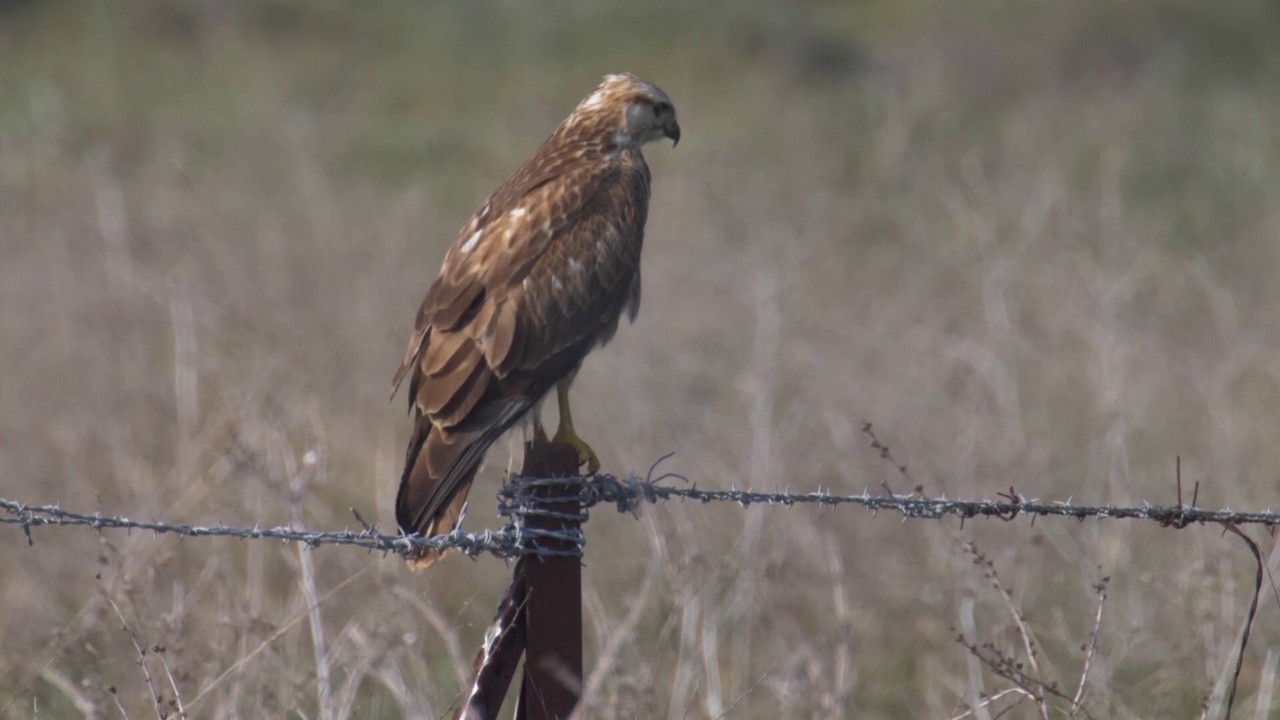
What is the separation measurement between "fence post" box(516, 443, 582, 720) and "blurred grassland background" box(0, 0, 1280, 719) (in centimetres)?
14

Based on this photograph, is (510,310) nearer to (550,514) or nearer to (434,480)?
(434,480)

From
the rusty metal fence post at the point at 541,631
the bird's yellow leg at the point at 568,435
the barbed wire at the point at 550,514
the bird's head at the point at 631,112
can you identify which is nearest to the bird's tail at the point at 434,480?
the barbed wire at the point at 550,514

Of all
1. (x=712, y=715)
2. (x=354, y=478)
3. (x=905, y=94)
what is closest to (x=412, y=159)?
(x=905, y=94)

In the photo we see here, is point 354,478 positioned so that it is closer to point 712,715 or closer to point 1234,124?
point 712,715

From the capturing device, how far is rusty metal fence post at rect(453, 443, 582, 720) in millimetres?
3006

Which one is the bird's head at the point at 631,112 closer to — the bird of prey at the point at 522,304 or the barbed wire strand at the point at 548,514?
the bird of prey at the point at 522,304

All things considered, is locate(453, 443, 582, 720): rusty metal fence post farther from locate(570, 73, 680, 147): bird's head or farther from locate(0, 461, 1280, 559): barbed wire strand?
locate(570, 73, 680, 147): bird's head

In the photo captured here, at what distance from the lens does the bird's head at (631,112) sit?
15.8 ft

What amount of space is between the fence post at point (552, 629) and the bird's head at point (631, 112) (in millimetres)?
1986

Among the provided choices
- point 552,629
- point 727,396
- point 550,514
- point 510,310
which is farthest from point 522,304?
point 727,396

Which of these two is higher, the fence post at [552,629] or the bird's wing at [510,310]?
the bird's wing at [510,310]

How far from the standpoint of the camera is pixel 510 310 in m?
4.11

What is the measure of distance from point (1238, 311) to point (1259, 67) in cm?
1164

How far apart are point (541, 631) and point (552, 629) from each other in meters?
0.02
